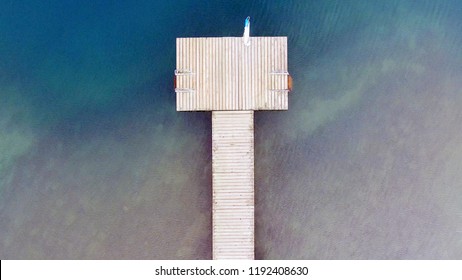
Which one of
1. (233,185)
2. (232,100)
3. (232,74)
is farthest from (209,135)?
(232,74)

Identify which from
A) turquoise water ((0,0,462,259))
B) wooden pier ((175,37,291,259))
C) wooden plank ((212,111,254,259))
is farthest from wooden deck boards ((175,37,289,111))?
turquoise water ((0,0,462,259))

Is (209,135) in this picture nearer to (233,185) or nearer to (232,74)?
(233,185)

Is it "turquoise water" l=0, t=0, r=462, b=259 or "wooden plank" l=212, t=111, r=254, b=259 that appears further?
"turquoise water" l=0, t=0, r=462, b=259

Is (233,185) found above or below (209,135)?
below

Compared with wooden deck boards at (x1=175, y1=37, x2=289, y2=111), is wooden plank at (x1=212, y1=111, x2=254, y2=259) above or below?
below

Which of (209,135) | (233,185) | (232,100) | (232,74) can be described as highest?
(232,74)

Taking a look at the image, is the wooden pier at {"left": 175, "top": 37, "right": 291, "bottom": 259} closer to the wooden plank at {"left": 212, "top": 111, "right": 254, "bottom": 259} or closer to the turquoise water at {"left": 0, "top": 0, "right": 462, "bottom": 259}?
the wooden plank at {"left": 212, "top": 111, "right": 254, "bottom": 259}

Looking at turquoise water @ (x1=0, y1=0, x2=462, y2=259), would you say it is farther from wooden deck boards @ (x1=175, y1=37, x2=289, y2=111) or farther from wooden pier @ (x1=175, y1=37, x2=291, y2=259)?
wooden deck boards @ (x1=175, y1=37, x2=289, y2=111)

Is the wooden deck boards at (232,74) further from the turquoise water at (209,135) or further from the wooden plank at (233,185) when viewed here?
the turquoise water at (209,135)

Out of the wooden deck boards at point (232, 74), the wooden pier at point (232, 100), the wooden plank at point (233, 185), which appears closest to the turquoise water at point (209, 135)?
the wooden plank at point (233, 185)
